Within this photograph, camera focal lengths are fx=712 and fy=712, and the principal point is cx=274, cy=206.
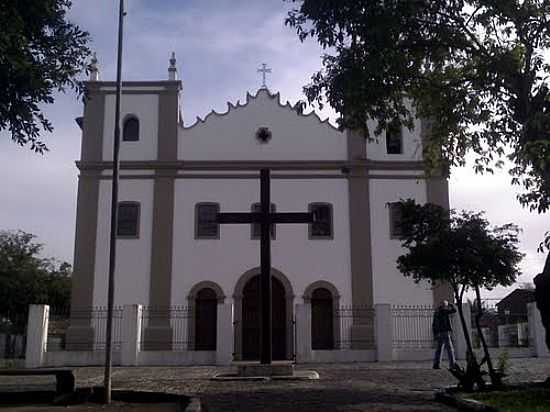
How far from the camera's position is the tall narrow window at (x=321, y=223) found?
2478 centimetres

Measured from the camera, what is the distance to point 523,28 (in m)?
11.2

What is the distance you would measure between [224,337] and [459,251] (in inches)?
399

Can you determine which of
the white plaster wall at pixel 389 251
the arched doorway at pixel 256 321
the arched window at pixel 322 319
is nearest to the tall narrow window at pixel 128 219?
the arched doorway at pixel 256 321

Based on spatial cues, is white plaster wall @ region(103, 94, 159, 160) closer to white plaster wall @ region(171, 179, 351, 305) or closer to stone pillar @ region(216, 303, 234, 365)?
white plaster wall @ region(171, 179, 351, 305)

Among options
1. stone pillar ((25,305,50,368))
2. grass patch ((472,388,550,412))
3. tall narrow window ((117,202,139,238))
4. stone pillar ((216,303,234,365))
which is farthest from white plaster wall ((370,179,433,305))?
grass patch ((472,388,550,412))

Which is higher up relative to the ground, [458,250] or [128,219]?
[128,219]

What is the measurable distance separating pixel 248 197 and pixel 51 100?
16.2 m

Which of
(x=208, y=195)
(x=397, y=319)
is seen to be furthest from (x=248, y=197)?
Result: (x=397, y=319)

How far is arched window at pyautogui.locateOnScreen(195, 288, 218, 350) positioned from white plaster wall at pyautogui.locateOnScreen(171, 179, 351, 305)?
47 centimetres

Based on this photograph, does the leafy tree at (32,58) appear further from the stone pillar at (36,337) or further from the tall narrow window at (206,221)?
the tall narrow window at (206,221)

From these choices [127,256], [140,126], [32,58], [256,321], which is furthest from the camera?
[140,126]

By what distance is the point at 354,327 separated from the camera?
926 inches

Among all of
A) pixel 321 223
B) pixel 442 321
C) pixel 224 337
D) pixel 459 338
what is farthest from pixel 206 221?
pixel 442 321

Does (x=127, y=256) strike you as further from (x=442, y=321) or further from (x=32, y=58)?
(x=32, y=58)
